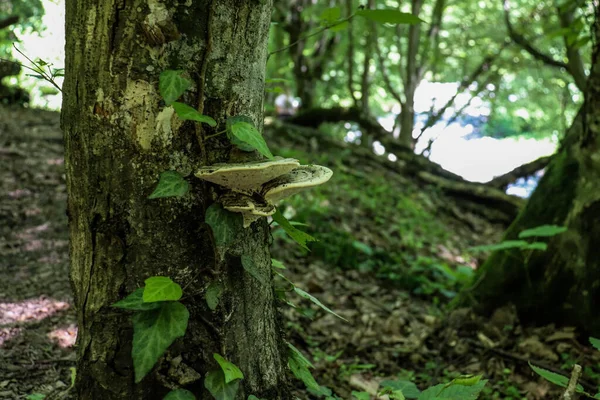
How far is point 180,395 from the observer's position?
64.2 inches

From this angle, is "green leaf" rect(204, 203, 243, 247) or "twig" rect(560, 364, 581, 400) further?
"twig" rect(560, 364, 581, 400)

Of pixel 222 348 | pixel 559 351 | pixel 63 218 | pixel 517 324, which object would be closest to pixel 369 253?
pixel 517 324

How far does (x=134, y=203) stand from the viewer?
5.24ft

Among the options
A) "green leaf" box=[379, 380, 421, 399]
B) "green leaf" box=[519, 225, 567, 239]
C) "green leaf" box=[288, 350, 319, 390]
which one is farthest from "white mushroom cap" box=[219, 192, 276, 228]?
"green leaf" box=[519, 225, 567, 239]

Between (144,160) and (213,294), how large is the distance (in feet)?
1.54

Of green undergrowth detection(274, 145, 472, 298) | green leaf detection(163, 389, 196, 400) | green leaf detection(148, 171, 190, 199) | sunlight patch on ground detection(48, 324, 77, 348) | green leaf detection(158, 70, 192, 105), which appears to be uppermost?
green leaf detection(158, 70, 192, 105)

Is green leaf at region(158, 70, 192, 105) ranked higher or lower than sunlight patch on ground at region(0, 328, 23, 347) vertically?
higher

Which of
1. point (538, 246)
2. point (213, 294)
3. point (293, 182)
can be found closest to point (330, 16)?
point (293, 182)

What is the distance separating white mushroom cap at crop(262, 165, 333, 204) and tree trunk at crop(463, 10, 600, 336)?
97.4 inches

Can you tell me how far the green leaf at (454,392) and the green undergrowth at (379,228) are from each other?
8.44 feet

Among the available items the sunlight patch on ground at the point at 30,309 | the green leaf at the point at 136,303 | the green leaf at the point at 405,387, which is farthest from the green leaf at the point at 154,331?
the sunlight patch on ground at the point at 30,309

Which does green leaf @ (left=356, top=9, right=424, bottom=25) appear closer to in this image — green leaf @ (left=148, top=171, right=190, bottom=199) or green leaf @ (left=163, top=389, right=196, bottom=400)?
green leaf @ (left=148, top=171, right=190, bottom=199)

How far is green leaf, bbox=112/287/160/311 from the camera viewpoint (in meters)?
1.51

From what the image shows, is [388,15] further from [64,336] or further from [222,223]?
[64,336]
